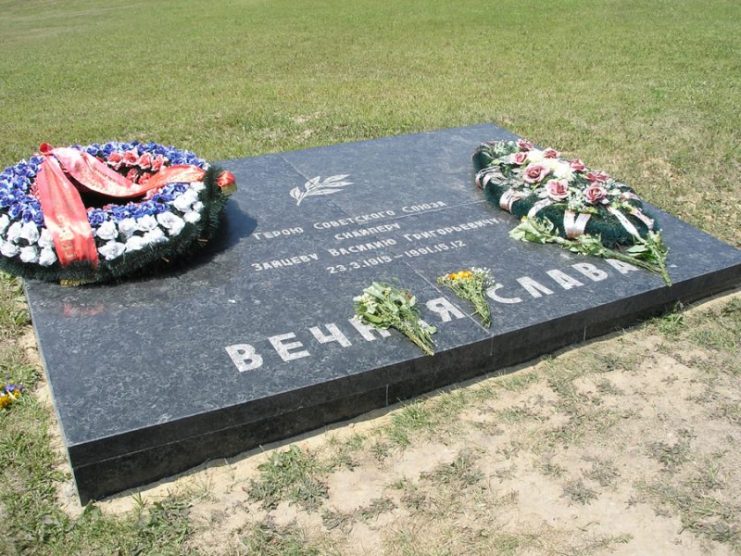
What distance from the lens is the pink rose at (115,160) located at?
5.05m

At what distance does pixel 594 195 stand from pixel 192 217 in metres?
2.41

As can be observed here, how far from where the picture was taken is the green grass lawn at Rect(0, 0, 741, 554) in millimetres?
3674

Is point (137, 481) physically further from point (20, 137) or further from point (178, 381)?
point (20, 137)

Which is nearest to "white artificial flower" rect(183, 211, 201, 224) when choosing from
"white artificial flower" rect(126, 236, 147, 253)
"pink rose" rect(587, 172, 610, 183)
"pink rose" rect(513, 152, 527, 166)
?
"white artificial flower" rect(126, 236, 147, 253)

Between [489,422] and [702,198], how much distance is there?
3.78 metres

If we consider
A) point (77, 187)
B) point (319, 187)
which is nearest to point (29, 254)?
point (77, 187)

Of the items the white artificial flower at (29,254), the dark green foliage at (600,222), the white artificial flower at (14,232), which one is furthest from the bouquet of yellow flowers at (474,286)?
the white artificial flower at (14,232)

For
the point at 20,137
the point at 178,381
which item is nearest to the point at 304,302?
the point at 178,381

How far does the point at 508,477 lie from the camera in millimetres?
3268

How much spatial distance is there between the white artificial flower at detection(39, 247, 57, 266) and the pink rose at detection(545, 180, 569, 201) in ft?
9.74

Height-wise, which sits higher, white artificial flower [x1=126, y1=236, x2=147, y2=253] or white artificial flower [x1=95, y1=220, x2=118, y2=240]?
white artificial flower [x1=95, y1=220, x2=118, y2=240]

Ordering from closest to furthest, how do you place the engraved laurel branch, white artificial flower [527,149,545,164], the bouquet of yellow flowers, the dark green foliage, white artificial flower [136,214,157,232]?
the bouquet of yellow flowers → white artificial flower [136,214,157,232] → the dark green foliage → white artificial flower [527,149,545,164] → the engraved laurel branch

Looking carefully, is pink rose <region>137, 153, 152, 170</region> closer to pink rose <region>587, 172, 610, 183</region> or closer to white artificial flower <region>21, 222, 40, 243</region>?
white artificial flower <region>21, 222, 40, 243</region>

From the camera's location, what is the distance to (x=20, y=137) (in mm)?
8609
